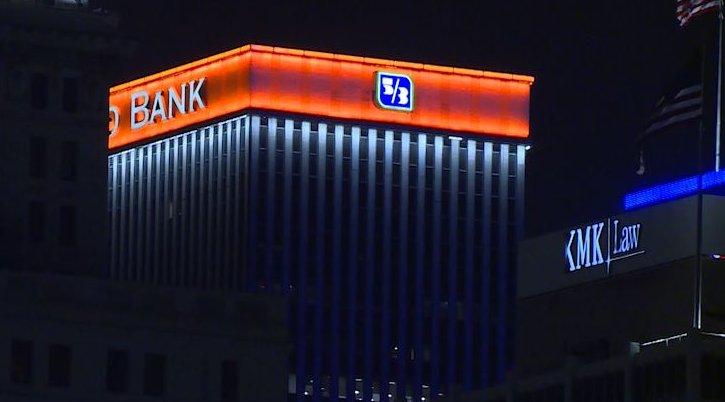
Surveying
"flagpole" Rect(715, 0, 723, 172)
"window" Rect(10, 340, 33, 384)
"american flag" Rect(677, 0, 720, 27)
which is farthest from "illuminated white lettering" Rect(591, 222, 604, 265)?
"window" Rect(10, 340, 33, 384)

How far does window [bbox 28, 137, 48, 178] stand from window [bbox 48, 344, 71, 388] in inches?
600

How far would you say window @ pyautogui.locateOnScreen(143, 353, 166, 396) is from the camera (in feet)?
611

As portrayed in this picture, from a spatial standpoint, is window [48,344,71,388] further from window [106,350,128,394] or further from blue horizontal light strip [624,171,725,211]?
blue horizontal light strip [624,171,725,211]

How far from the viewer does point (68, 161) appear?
19788 centimetres

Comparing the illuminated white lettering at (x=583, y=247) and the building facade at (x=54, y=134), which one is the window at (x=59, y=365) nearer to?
the building facade at (x=54, y=134)

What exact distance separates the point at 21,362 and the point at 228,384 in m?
11.7

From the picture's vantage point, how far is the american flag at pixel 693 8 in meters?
181

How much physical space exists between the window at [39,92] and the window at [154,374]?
17.9 metres

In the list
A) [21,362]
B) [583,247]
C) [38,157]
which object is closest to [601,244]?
[583,247]

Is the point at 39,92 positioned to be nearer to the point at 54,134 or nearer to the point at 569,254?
the point at 54,134

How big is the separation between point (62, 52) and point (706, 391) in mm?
44625

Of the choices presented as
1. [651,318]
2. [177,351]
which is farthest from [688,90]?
[177,351]

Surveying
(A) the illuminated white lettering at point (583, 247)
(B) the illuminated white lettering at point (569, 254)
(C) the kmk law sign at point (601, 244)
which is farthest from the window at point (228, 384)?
(A) the illuminated white lettering at point (583, 247)

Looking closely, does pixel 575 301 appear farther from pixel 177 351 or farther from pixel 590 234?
pixel 177 351
